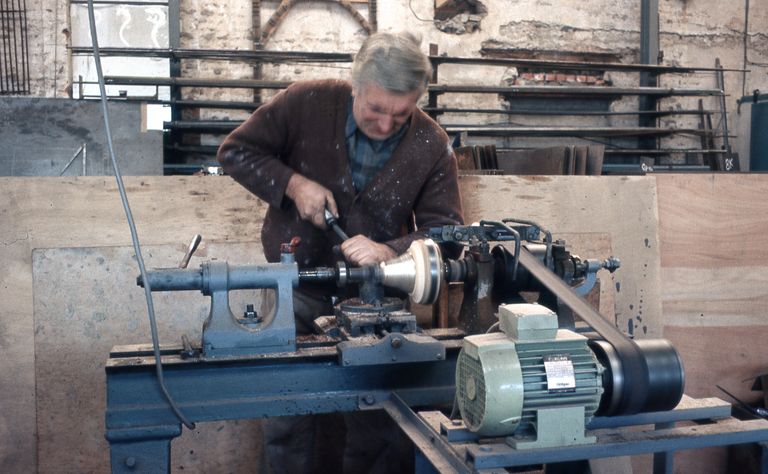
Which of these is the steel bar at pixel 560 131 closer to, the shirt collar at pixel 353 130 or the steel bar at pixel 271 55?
the steel bar at pixel 271 55

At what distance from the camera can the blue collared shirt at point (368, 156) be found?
1876mm

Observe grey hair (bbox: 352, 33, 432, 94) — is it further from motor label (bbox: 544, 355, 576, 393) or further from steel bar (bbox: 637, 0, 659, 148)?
steel bar (bbox: 637, 0, 659, 148)

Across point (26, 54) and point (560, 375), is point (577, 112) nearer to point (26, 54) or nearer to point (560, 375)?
point (26, 54)

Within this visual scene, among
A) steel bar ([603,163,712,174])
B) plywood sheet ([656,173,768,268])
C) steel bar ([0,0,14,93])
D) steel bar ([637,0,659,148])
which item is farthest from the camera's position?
steel bar ([637,0,659,148])

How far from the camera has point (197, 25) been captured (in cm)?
455

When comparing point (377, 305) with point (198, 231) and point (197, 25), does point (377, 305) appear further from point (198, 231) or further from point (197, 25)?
point (197, 25)

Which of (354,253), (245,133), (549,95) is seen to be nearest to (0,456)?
(245,133)

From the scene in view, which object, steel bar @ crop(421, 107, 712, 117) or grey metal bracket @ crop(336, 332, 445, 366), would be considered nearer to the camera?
grey metal bracket @ crop(336, 332, 445, 366)

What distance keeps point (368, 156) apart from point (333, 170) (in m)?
0.10

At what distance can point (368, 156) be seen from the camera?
1.88 metres

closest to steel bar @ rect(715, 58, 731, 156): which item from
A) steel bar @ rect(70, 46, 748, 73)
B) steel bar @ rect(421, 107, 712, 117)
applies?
steel bar @ rect(421, 107, 712, 117)

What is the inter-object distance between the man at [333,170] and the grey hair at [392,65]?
0.34 ft

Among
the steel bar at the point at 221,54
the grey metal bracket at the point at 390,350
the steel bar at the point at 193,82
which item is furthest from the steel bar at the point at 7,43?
the grey metal bracket at the point at 390,350

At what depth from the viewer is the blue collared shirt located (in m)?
1.88
